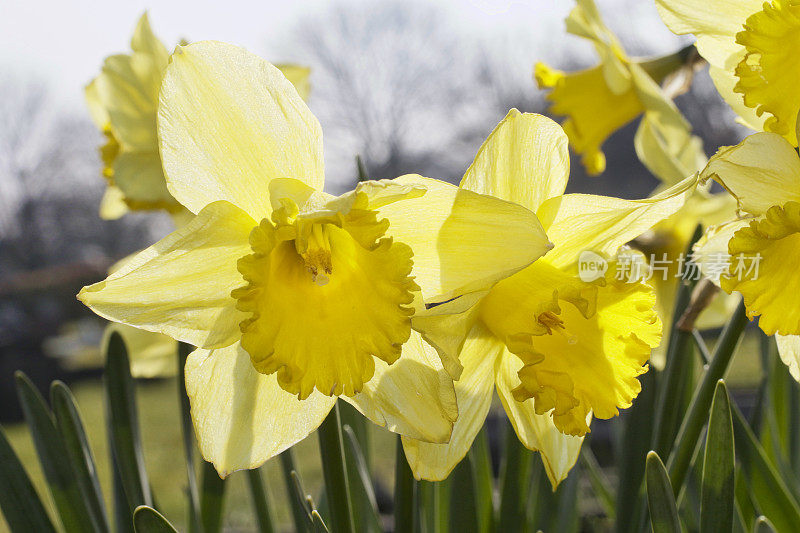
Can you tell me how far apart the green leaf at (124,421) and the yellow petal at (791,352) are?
1.09 metres

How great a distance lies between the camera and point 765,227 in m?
0.84

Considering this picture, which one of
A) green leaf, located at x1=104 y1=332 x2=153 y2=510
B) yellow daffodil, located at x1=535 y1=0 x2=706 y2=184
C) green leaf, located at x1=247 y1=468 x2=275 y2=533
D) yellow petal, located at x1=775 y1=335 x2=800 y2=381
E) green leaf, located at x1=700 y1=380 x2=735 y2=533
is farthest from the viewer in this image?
yellow daffodil, located at x1=535 y1=0 x2=706 y2=184

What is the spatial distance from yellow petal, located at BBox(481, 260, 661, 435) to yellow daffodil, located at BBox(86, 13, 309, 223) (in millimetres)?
760

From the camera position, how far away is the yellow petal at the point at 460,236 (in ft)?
2.44

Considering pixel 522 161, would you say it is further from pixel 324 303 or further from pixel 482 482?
pixel 482 482

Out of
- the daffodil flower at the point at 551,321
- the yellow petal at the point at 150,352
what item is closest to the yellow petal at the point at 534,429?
the daffodil flower at the point at 551,321

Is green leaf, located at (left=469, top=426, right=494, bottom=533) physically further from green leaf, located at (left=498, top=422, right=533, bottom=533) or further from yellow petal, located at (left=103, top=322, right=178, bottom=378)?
yellow petal, located at (left=103, top=322, right=178, bottom=378)

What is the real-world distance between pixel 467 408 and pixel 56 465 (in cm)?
81

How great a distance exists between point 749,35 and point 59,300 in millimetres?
12810

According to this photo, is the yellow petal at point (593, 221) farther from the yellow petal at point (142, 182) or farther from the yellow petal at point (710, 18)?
the yellow petal at point (142, 182)

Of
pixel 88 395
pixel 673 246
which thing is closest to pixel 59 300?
pixel 88 395

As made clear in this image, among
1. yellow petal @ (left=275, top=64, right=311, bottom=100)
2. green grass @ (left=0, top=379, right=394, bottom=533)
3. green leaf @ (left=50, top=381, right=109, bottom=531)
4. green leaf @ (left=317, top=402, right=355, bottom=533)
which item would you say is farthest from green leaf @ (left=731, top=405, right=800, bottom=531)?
green grass @ (left=0, top=379, right=394, bottom=533)

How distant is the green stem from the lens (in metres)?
1.01

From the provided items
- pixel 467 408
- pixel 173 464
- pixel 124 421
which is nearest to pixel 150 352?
pixel 124 421
